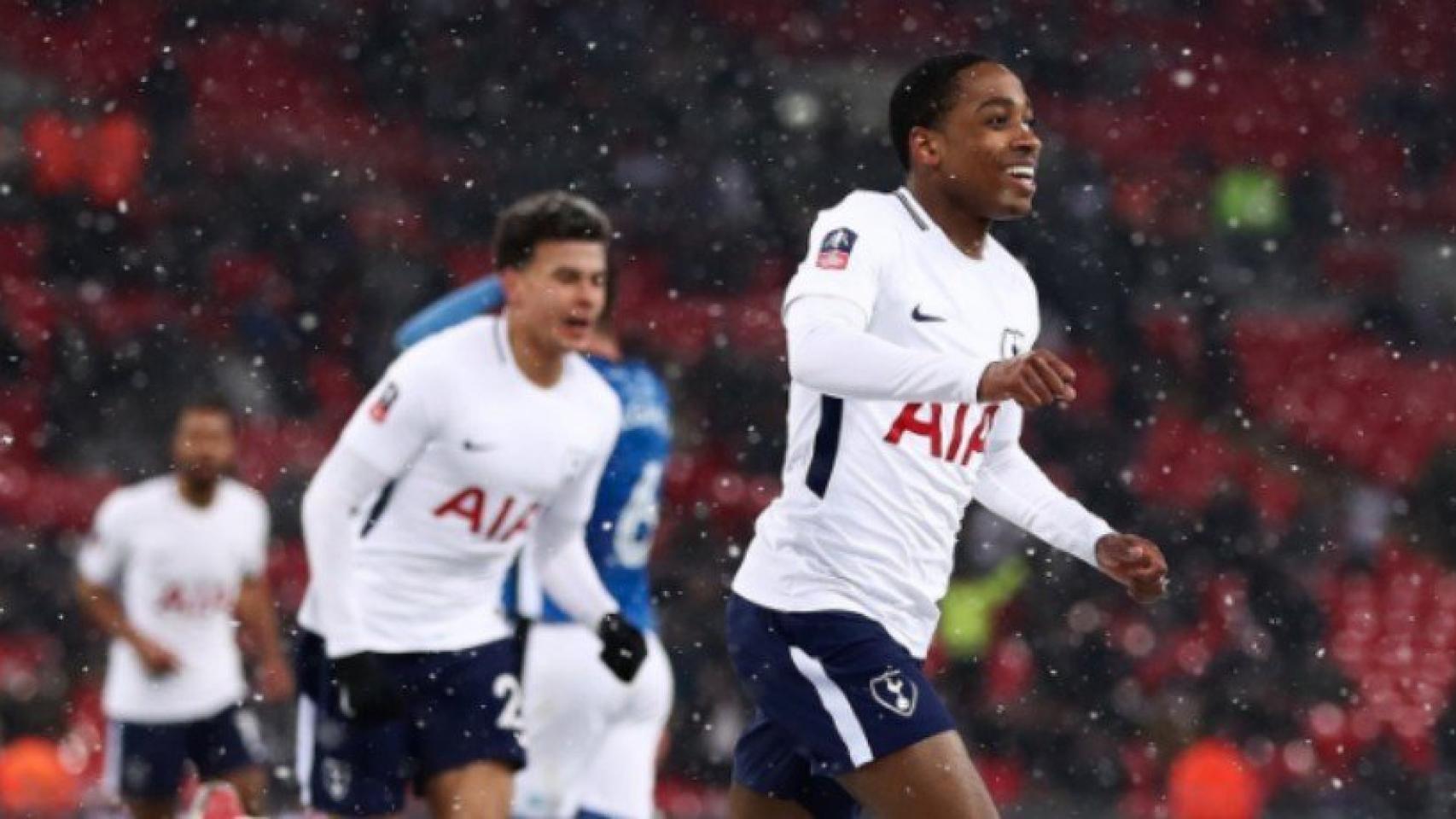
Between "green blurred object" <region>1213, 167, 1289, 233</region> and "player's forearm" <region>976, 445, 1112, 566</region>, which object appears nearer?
"player's forearm" <region>976, 445, 1112, 566</region>

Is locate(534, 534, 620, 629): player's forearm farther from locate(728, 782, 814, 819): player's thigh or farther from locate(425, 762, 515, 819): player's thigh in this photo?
locate(728, 782, 814, 819): player's thigh

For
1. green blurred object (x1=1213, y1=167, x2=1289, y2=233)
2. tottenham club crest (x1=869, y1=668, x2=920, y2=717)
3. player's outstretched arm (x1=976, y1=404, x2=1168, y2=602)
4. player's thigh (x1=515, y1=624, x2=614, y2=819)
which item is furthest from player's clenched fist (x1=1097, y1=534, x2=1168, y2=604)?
green blurred object (x1=1213, y1=167, x2=1289, y2=233)

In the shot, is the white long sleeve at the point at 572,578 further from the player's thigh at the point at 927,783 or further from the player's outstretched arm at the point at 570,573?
the player's thigh at the point at 927,783

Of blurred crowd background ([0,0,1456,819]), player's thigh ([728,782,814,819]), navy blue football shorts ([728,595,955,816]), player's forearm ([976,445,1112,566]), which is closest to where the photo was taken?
navy blue football shorts ([728,595,955,816])

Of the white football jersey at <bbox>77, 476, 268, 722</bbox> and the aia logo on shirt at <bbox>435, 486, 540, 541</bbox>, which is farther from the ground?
the aia logo on shirt at <bbox>435, 486, 540, 541</bbox>

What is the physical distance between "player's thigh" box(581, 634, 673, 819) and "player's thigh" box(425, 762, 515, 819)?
58.4 inches

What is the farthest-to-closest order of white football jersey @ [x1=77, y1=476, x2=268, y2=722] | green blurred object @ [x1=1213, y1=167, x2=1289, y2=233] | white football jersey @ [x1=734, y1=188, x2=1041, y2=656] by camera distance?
green blurred object @ [x1=1213, y1=167, x2=1289, y2=233] → white football jersey @ [x1=77, y1=476, x2=268, y2=722] → white football jersey @ [x1=734, y1=188, x2=1041, y2=656]

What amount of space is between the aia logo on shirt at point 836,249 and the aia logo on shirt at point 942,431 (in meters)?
0.30

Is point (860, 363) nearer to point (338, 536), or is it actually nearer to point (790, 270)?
point (338, 536)

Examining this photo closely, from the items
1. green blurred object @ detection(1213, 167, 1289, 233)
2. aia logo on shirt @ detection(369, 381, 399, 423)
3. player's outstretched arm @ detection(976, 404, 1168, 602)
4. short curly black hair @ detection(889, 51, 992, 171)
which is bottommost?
player's outstretched arm @ detection(976, 404, 1168, 602)

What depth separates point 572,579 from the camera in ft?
17.6

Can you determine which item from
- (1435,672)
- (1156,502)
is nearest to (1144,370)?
(1156,502)

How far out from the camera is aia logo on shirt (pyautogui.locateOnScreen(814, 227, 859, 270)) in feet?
13.1

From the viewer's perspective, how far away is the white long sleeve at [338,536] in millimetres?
4844
